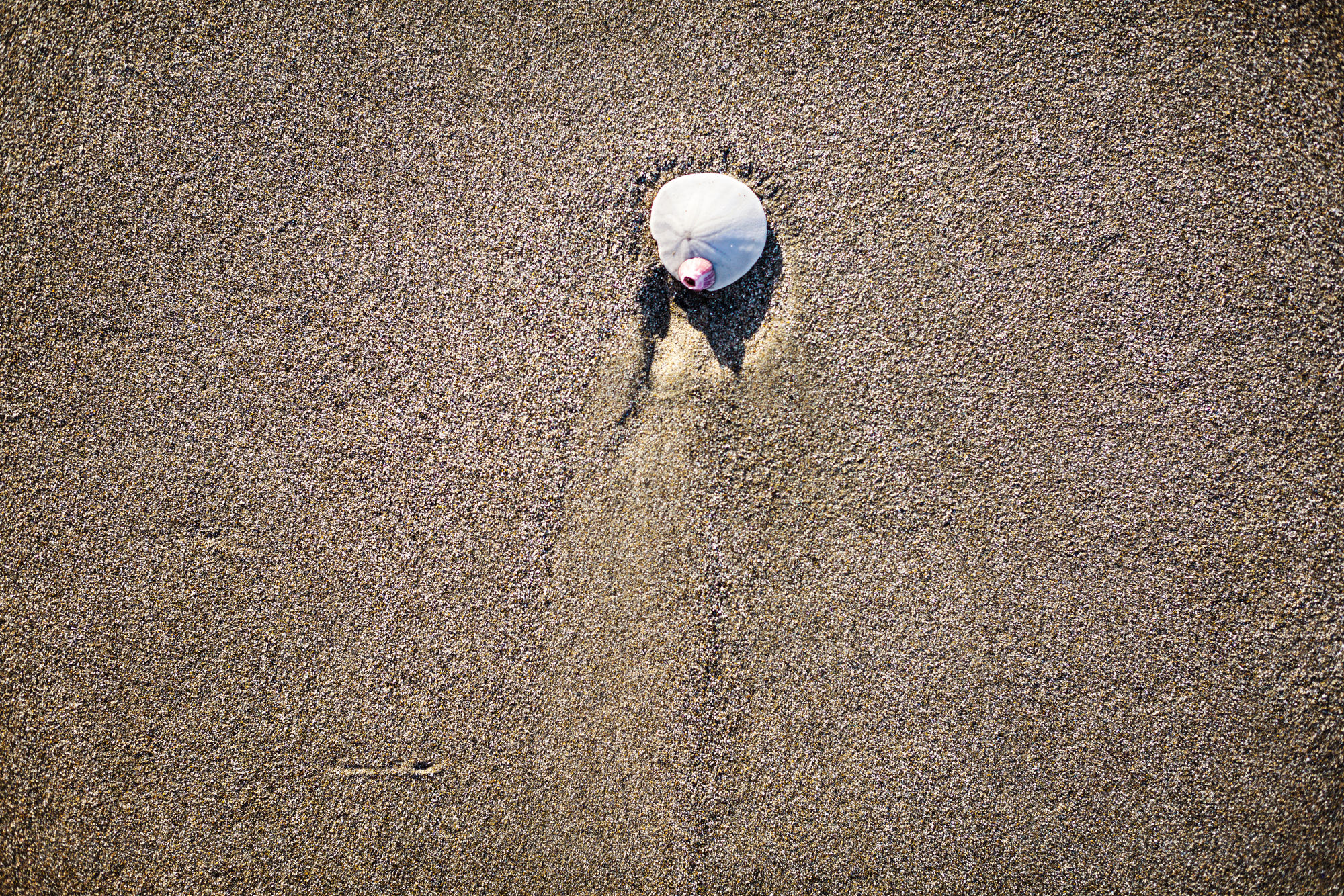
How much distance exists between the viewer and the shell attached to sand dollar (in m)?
1.12

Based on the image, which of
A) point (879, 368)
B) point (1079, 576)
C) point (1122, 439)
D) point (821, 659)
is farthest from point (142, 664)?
point (1122, 439)

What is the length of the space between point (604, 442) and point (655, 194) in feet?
1.71

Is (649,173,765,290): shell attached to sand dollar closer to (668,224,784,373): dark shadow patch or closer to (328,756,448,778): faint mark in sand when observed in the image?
(668,224,784,373): dark shadow patch

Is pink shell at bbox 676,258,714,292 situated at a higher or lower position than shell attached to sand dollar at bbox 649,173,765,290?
lower

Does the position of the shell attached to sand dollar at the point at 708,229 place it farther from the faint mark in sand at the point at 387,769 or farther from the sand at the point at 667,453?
the faint mark in sand at the point at 387,769

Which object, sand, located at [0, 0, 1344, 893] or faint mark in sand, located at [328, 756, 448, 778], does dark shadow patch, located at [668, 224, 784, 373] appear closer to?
sand, located at [0, 0, 1344, 893]

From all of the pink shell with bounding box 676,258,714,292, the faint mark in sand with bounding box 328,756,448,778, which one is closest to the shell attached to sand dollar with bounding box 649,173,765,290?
the pink shell with bounding box 676,258,714,292

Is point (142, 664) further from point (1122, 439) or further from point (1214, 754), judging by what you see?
point (1214, 754)

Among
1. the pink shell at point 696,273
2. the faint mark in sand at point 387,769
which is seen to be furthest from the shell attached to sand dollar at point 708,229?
the faint mark in sand at point 387,769

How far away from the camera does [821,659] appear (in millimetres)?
1176

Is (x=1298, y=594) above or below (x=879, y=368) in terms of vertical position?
below

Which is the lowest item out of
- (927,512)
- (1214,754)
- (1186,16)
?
(1214,754)

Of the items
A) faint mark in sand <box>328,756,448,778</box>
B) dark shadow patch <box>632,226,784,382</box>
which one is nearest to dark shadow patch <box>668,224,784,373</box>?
dark shadow patch <box>632,226,784,382</box>

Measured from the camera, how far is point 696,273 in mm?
1106
